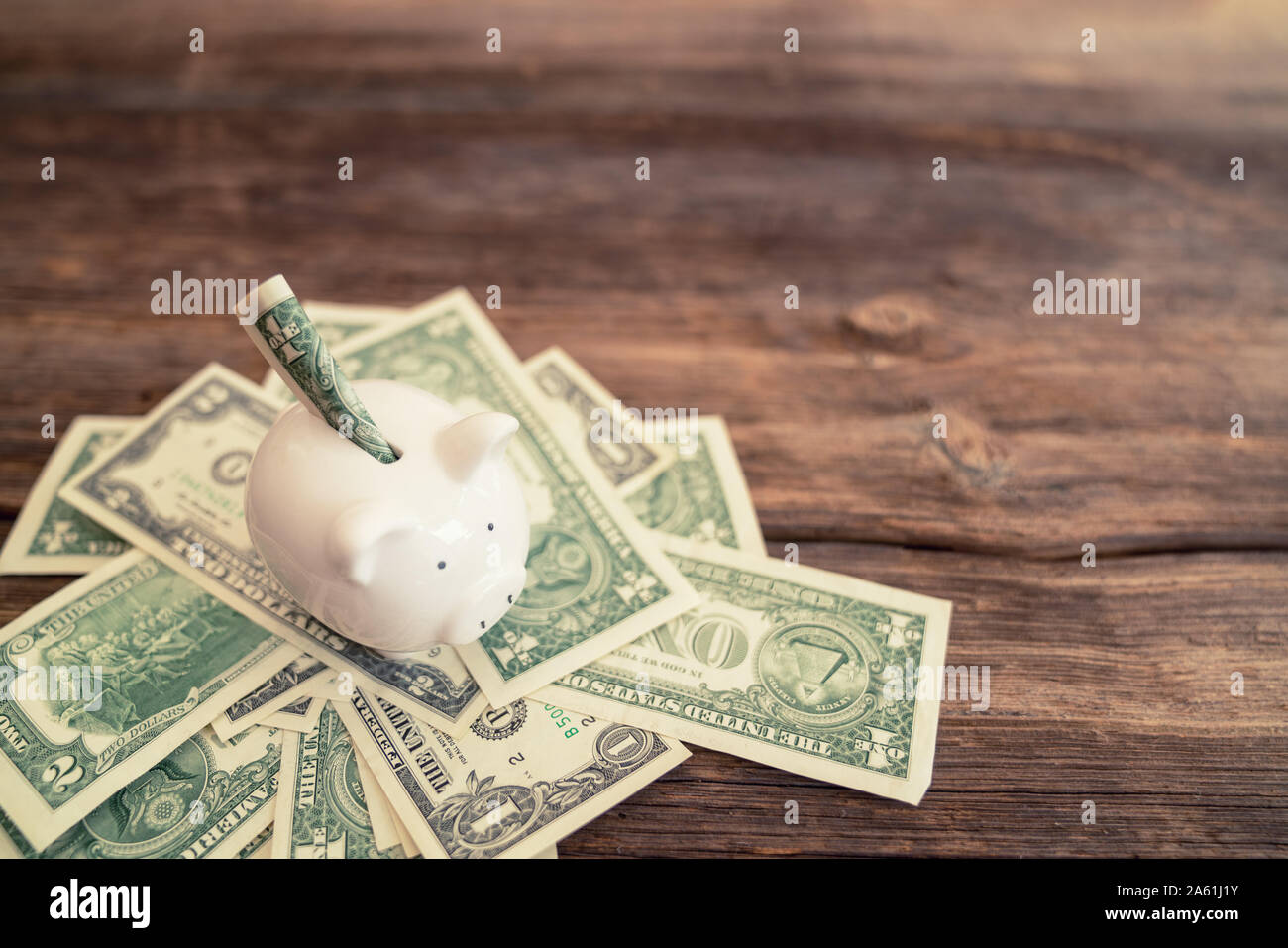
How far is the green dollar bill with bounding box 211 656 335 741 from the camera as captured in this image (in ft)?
2.37

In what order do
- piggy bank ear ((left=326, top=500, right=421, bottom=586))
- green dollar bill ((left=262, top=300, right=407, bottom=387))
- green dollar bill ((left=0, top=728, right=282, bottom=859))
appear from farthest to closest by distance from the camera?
green dollar bill ((left=262, top=300, right=407, bottom=387)) → green dollar bill ((left=0, top=728, right=282, bottom=859)) → piggy bank ear ((left=326, top=500, right=421, bottom=586))

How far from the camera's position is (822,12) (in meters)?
1.46

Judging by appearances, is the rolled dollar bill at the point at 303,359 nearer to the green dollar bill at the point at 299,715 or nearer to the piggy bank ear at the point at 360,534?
the piggy bank ear at the point at 360,534

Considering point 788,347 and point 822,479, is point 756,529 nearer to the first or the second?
point 822,479

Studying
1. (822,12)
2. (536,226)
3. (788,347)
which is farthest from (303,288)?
(822,12)

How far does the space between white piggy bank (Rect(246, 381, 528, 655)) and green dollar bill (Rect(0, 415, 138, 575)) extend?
28 cm

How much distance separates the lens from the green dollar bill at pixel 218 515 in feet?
2.45

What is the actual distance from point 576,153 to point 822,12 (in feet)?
1.84

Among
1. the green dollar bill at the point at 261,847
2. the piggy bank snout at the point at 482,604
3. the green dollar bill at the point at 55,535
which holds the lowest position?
the green dollar bill at the point at 261,847

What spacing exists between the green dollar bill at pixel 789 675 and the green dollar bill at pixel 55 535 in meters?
0.45

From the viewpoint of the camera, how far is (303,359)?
0.59m

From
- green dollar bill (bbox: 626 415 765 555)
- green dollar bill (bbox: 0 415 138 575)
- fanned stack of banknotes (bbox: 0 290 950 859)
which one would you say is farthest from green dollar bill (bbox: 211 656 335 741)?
green dollar bill (bbox: 626 415 765 555)

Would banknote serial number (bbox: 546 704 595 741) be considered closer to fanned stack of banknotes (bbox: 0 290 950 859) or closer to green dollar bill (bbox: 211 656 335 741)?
fanned stack of banknotes (bbox: 0 290 950 859)

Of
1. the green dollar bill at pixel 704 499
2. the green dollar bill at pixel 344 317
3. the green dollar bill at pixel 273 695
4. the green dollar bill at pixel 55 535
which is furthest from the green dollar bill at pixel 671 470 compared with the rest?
the green dollar bill at pixel 55 535
